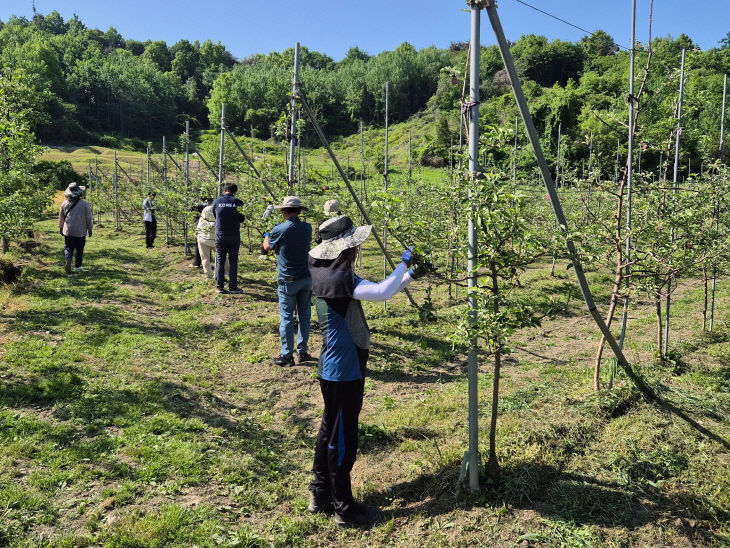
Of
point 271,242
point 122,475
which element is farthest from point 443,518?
point 271,242

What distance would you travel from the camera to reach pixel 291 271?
21.3ft

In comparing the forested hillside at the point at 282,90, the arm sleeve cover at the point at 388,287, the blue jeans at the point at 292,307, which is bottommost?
the blue jeans at the point at 292,307

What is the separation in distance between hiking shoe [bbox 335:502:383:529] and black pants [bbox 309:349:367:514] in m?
0.04

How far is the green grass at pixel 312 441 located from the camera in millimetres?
3354

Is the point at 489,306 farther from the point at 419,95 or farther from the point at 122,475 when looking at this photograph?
the point at 419,95

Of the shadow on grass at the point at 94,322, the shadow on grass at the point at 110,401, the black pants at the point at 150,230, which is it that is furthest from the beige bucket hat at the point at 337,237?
the black pants at the point at 150,230

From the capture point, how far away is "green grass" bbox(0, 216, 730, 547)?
335 cm

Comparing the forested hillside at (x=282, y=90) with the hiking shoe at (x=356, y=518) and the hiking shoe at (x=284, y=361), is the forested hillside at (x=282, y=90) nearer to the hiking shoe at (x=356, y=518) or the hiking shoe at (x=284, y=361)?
the hiking shoe at (x=284, y=361)

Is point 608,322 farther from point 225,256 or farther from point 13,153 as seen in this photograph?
point 13,153

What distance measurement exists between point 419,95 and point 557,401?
7081 centimetres

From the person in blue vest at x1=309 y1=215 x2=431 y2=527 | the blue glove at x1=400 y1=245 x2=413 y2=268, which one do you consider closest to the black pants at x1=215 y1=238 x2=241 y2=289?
the person in blue vest at x1=309 y1=215 x2=431 y2=527

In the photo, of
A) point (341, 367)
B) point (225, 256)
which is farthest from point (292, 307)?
point (225, 256)

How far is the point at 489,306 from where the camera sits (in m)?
3.64

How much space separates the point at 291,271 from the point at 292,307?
1.65 ft
